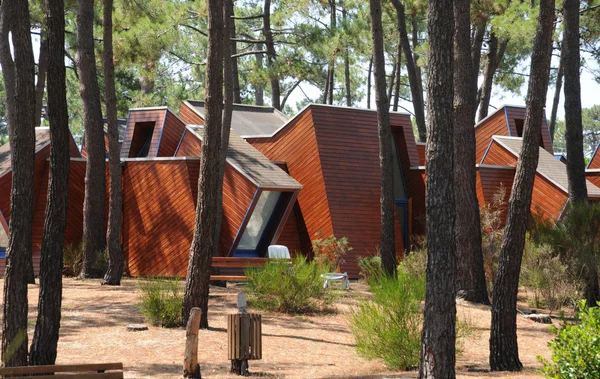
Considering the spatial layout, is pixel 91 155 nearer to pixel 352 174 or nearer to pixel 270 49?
pixel 352 174

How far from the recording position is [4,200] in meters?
17.9

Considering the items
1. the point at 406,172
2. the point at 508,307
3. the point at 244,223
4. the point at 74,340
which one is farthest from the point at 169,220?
the point at 508,307

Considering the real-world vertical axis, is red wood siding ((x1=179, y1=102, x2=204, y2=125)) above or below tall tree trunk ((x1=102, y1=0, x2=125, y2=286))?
above

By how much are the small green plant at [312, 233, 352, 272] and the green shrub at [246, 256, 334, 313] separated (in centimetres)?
513

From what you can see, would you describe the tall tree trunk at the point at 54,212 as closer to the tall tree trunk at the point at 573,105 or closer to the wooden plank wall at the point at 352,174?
the tall tree trunk at the point at 573,105

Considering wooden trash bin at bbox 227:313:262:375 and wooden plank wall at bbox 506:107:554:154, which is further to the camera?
wooden plank wall at bbox 506:107:554:154

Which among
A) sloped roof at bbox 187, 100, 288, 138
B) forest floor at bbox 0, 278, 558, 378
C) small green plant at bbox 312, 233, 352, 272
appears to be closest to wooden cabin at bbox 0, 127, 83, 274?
sloped roof at bbox 187, 100, 288, 138

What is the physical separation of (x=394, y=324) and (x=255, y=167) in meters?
9.83

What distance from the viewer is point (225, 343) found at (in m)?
9.75

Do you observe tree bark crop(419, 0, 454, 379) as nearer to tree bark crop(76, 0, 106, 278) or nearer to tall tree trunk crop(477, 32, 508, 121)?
tree bark crop(76, 0, 106, 278)

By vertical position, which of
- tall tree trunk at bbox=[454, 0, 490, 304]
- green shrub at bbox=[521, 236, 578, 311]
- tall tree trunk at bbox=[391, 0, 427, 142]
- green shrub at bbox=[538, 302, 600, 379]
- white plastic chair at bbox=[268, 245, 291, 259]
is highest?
tall tree trunk at bbox=[391, 0, 427, 142]

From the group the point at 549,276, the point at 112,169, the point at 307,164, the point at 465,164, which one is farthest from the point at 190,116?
the point at 549,276

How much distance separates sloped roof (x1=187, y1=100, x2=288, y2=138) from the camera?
21.7m

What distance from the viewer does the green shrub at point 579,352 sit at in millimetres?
5508
